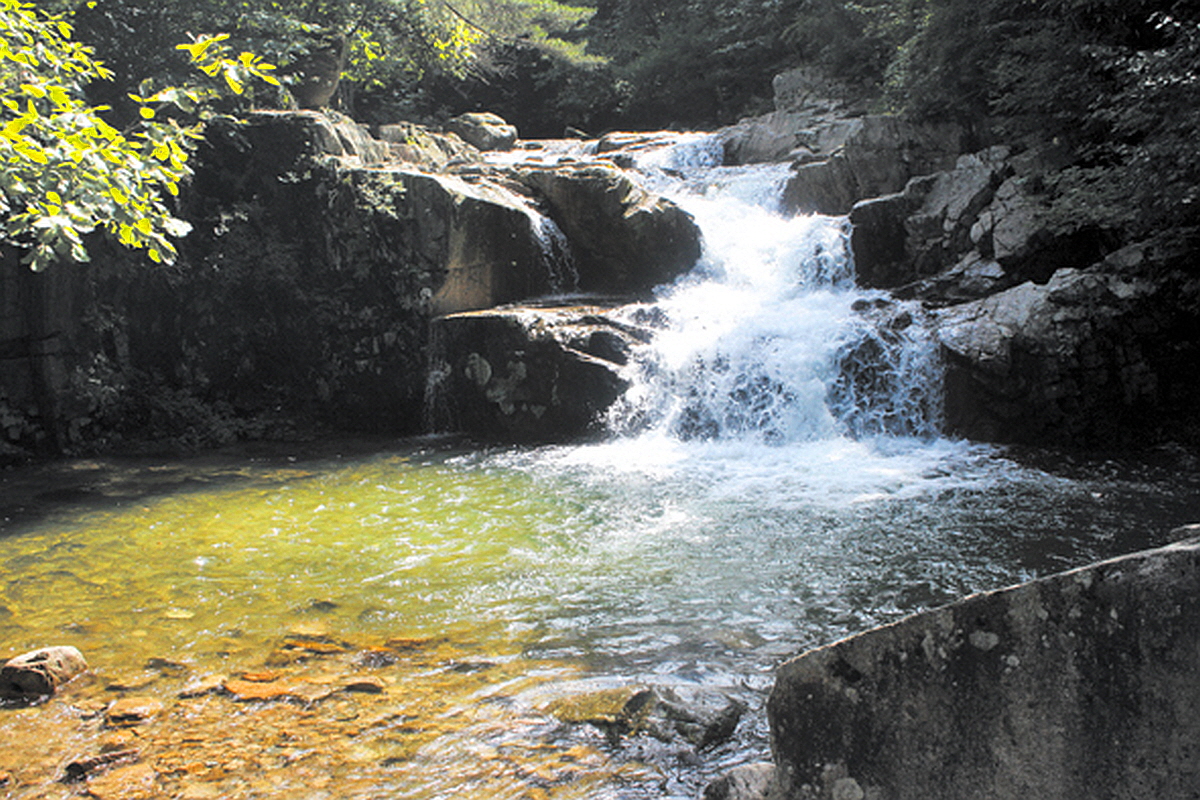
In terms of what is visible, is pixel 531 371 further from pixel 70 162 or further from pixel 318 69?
pixel 318 69

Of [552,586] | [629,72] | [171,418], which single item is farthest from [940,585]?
[629,72]

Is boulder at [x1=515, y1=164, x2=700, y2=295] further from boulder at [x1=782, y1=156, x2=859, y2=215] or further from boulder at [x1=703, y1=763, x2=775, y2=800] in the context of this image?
boulder at [x1=703, y1=763, x2=775, y2=800]

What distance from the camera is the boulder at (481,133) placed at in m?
19.5

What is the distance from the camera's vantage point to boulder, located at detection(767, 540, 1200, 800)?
4.76 ft

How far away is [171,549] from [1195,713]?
6620 millimetres

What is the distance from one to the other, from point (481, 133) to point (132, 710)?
1811 cm

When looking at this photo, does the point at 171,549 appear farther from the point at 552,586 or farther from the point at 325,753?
the point at 325,753

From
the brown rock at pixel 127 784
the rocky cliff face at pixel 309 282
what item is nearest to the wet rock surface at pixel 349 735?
the brown rock at pixel 127 784

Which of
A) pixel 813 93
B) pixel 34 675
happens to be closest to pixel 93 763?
pixel 34 675

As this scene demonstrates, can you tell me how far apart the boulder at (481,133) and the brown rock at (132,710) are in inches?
697

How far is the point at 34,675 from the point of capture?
3.58 m

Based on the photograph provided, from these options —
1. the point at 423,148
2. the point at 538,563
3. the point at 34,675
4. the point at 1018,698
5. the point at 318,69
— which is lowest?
the point at 538,563

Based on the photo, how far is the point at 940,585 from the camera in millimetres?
4867

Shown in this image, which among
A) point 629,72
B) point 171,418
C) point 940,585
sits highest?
point 629,72
